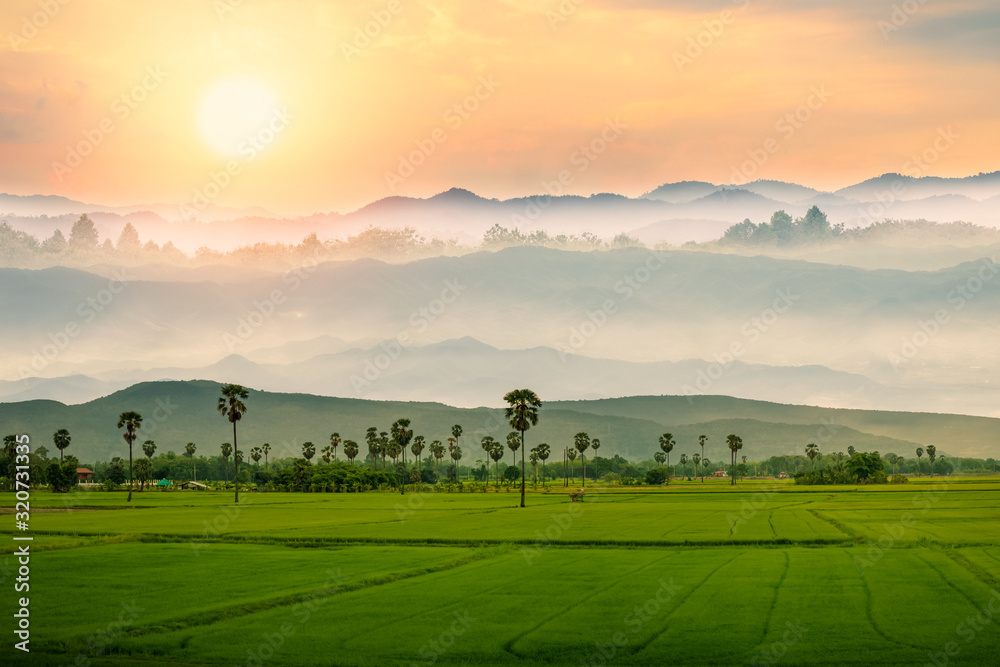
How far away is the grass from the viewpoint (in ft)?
110

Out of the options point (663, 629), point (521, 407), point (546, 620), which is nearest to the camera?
point (663, 629)

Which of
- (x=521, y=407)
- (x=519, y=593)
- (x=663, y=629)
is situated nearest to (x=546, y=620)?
(x=663, y=629)

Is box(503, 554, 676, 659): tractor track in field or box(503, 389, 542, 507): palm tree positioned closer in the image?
box(503, 554, 676, 659): tractor track in field

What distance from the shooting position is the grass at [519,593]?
33.5m

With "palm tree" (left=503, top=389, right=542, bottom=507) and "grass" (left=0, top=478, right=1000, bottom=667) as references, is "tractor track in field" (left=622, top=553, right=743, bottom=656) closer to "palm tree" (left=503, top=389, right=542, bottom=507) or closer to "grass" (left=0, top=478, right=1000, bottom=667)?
"grass" (left=0, top=478, right=1000, bottom=667)

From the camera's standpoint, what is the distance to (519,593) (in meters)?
45.5

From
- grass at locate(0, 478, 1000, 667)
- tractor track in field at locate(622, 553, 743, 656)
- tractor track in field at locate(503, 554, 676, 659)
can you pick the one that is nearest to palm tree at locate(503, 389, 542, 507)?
grass at locate(0, 478, 1000, 667)

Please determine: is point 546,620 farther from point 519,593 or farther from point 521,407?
point 521,407

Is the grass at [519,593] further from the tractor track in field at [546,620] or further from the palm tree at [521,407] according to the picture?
the palm tree at [521,407]

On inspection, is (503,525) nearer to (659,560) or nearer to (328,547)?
(328,547)

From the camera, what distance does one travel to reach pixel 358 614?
133ft

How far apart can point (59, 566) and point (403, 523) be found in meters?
40.2

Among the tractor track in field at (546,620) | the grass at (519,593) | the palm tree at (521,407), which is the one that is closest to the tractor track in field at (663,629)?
the grass at (519,593)

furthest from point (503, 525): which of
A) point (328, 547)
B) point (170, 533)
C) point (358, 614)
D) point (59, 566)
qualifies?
point (358, 614)
